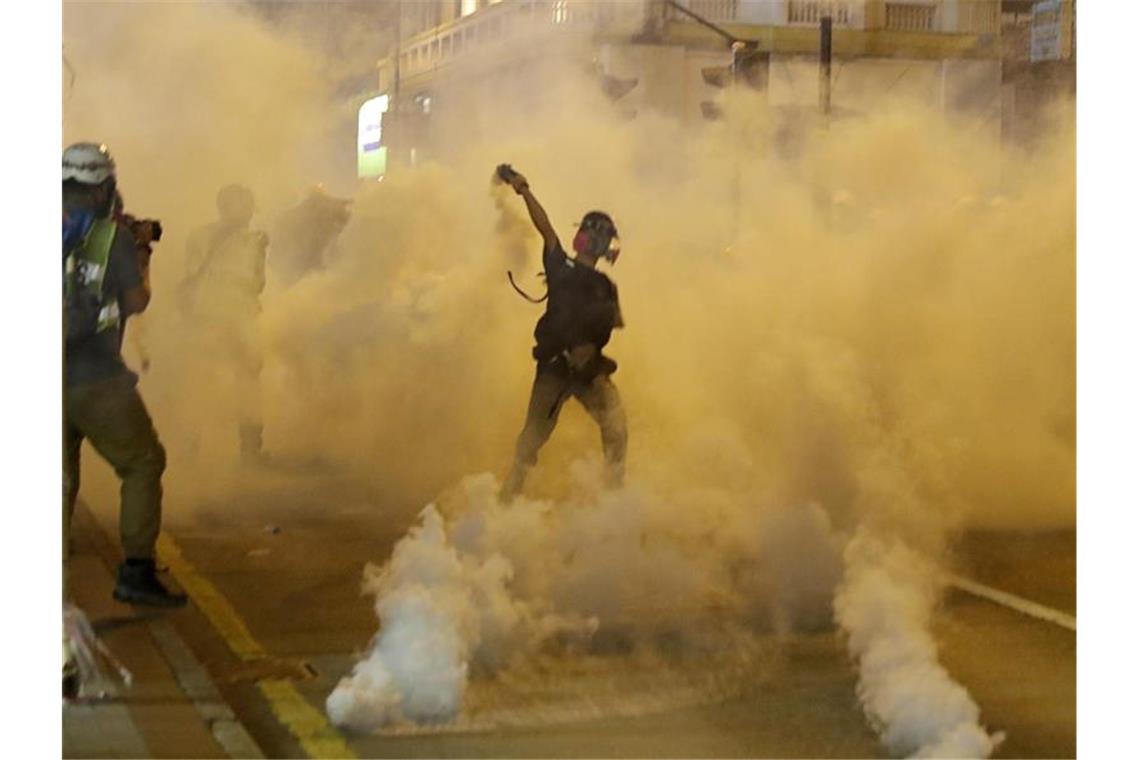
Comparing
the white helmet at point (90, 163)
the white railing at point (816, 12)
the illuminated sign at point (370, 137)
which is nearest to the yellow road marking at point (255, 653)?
the white helmet at point (90, 163)

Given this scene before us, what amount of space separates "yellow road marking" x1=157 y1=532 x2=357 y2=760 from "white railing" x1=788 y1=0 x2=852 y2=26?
1381mm

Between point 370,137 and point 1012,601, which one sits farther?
point 1012,601

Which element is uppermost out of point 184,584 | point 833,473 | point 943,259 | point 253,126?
point 253,126

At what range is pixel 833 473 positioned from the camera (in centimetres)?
251

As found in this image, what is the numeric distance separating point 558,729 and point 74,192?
3.88 feet

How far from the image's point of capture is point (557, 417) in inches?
97.0

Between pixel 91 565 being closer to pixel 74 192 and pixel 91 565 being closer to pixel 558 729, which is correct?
pixel 74 192

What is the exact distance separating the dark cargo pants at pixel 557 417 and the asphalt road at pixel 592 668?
0.21 m

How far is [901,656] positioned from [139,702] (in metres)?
1.27

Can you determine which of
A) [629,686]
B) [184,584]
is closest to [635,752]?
[629,686]

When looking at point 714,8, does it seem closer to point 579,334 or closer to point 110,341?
point 579,334

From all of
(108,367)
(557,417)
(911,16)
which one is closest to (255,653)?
(108,367)

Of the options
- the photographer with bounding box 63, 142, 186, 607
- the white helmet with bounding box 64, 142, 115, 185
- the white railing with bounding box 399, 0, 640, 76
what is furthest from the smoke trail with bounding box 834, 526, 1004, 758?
the white helmet with bounding box 64, 142, 115, 185

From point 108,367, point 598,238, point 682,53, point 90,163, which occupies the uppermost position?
point 682,53
